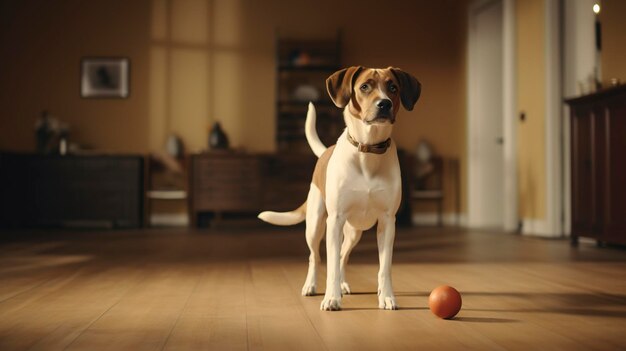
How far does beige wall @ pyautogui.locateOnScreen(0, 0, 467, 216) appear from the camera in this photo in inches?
318

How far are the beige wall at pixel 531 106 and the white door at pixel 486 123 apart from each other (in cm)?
116

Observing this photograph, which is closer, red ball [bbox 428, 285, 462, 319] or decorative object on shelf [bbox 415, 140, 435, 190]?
red ball [bbox 428, 285, 462, 319]

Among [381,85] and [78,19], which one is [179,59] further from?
[381,85]

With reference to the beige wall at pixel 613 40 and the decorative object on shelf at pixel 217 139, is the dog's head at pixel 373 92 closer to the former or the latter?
the beige wall at pixel 613 40

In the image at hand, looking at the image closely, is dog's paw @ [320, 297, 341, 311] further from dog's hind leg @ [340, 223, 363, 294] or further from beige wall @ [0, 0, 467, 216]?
beige wall @ [0, 0, 467, 216]

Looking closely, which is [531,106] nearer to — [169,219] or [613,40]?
[613,40]

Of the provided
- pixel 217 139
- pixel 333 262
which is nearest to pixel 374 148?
pixel 333 262

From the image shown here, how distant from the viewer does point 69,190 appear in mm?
7445

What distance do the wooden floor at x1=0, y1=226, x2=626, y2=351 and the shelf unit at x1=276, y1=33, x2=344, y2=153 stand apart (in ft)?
11.6

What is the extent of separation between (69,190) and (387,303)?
6.05 meters

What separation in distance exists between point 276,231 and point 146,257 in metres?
2.92

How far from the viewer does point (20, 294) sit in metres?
2.57

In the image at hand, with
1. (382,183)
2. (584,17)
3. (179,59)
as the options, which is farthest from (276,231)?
(382,183)

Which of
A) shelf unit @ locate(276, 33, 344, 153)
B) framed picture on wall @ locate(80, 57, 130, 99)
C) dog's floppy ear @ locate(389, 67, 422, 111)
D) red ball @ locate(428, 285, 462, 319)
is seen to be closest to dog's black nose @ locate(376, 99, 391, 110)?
dog's floppy ear @ locate(389, 67, 422, 111)
